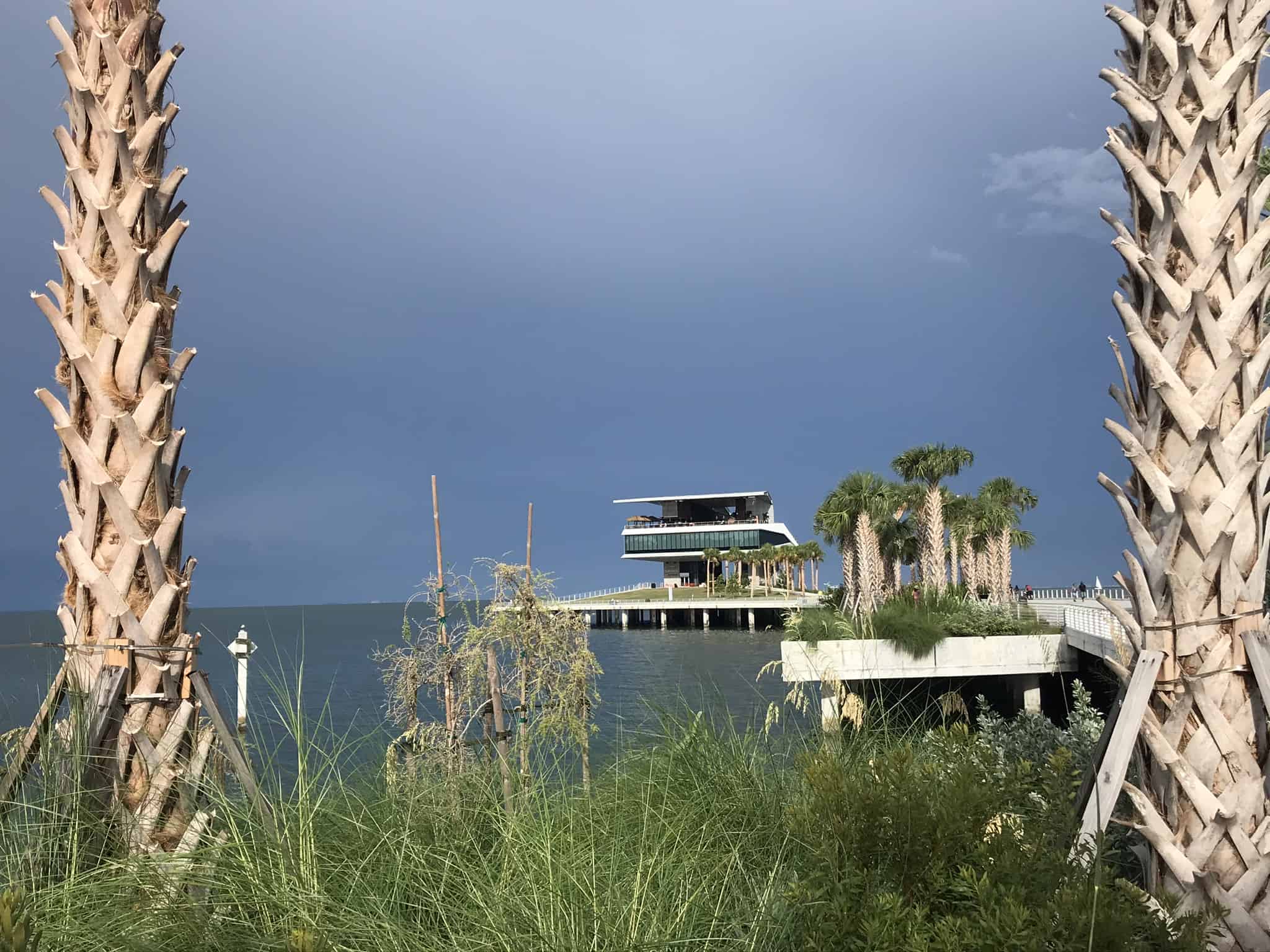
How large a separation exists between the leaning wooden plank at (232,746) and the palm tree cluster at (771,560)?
92857mm

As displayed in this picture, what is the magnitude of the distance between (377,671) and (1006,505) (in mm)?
43343

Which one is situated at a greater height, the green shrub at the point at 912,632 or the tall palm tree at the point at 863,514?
the tall palm tree at the point at 863,514

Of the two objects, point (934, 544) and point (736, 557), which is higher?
point (934, 544)

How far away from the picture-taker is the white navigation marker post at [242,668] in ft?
13.0

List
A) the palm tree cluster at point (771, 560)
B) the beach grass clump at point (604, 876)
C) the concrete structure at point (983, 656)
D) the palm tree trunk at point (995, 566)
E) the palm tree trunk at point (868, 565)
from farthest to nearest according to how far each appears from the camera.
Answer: the palm tree cluster at point (771, 560) → the palm tree trunk at point (995, 566) → the palm tree trunk at point (868, 565) → the concrete structure at point (983, 656) → the beach grass clump at point (604, 876)

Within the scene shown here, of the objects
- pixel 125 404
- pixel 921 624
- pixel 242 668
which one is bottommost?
pixel 921 624

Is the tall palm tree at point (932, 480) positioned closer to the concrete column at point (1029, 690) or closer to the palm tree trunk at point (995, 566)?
the palm tree trunk at point (995, 566)

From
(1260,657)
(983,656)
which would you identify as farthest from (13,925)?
(983,656)

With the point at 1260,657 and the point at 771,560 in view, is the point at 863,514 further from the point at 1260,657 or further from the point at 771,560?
the point at 771,560

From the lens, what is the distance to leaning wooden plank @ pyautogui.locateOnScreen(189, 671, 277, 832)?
284 cm

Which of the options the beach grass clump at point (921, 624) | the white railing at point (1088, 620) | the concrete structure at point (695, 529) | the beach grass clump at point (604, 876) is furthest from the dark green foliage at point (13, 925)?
the concrete structure at point (695, 529)

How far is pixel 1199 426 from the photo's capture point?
3.21 metres

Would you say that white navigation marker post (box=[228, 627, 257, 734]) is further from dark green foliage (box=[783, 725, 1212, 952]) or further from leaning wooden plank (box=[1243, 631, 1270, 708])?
leaning wooden plank (box=[1243, 631, 1270, 708])

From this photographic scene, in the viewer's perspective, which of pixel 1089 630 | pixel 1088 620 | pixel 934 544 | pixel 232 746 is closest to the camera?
pixel 232 746
